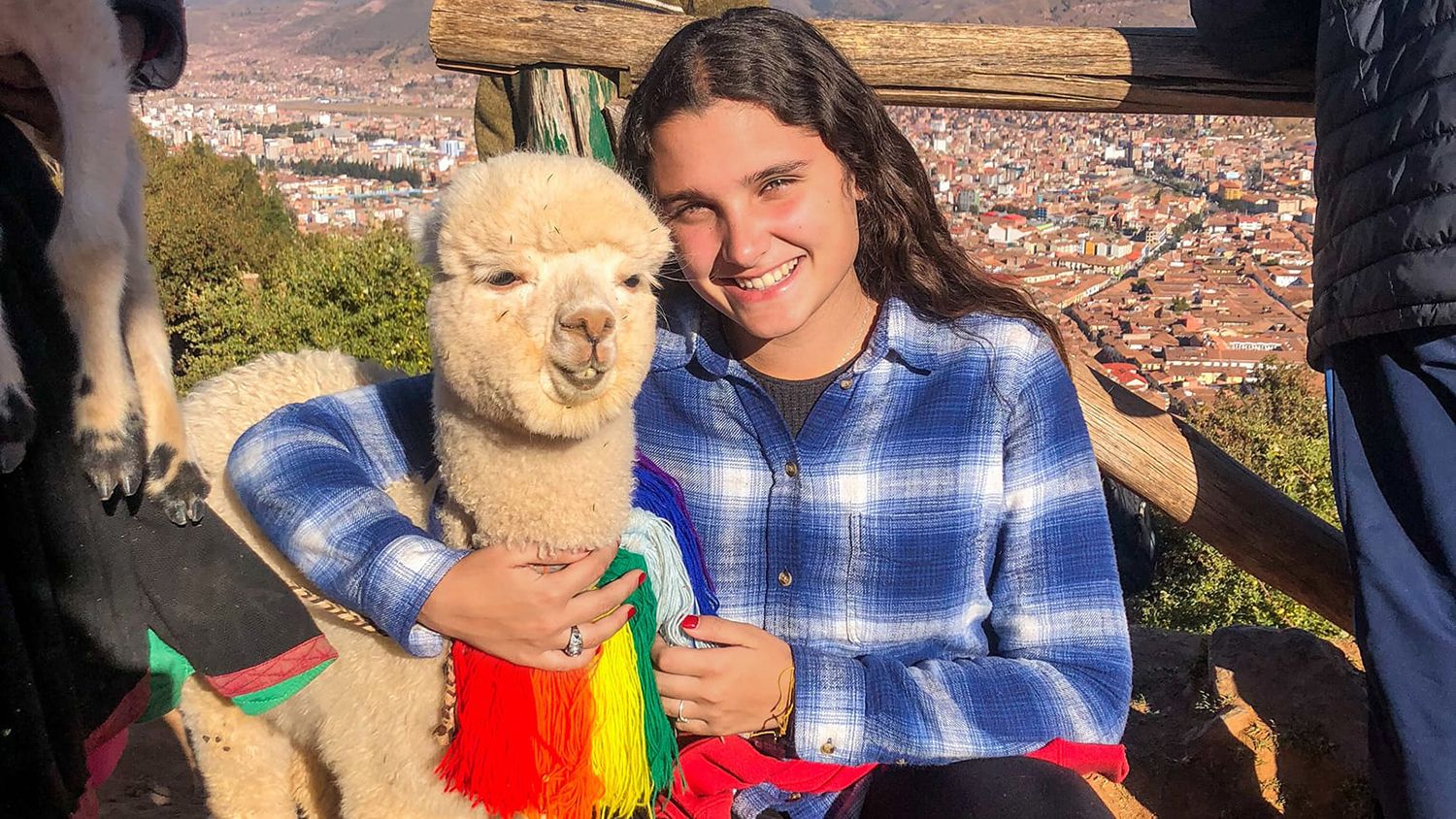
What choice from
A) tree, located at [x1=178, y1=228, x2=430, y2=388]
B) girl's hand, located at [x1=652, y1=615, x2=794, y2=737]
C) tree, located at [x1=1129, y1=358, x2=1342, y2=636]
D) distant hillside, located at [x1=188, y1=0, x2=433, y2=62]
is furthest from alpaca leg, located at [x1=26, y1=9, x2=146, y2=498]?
distant hillside, located at [x1=188, y1=0, x2=433, y2=62]

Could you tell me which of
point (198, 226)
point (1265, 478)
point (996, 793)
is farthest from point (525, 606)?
point (198, 226)

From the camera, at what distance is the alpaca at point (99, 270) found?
1.02 metres

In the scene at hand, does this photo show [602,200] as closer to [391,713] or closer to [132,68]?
[132,68]

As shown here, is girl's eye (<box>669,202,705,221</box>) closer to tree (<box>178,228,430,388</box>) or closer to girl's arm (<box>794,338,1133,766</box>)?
girl's arm (<box>794,338,1133,766</box>)

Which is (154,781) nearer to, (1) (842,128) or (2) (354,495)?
(2) (354,495)

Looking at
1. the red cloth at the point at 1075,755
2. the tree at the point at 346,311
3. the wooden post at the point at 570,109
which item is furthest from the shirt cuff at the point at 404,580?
the tree at the point at 346,311

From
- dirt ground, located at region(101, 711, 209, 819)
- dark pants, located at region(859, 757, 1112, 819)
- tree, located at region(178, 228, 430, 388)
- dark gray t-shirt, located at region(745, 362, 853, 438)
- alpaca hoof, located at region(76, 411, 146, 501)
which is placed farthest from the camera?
tree, located at region(178, 228, 430, 388)

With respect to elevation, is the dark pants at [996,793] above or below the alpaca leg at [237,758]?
above

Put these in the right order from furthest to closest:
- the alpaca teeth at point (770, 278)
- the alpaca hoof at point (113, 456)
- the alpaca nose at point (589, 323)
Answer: the alpaca teeth at point (770, 278) → the alpaca nose at point (589, 323) → the alpaca hoof at point (113, 456)

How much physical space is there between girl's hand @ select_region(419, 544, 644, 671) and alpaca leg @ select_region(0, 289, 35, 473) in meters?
0.56

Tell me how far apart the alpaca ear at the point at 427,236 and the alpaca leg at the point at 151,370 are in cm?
32

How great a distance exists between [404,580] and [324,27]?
70473 millimetres

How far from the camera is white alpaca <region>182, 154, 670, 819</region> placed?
49.4 inches

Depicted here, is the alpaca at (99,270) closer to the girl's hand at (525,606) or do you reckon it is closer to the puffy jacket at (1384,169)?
the girl's hand at (525,606)
